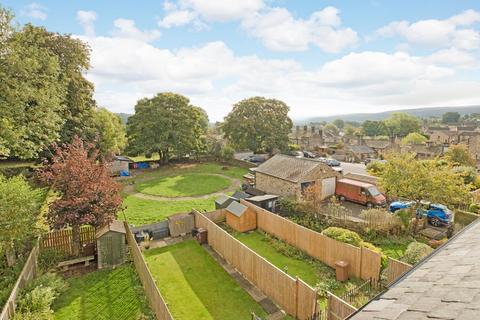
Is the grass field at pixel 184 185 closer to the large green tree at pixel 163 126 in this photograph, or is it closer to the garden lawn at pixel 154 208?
the garden lawn at pixel 154 208

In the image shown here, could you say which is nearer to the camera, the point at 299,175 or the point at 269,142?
the point at 299,175

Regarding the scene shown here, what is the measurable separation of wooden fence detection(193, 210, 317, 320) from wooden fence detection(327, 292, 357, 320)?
0.50m

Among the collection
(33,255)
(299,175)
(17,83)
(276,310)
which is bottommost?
(276,310)

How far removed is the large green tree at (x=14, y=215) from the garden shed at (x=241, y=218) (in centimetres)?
1058

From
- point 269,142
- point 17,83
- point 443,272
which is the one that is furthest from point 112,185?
point 269,142

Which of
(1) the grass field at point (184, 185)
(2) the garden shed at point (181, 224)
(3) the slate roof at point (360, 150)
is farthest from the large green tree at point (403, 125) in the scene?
(2) the garden shed at point (181, 224)

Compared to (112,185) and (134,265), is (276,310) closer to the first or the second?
(134,265)

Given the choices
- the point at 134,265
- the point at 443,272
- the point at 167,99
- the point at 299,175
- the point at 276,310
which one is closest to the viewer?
the point at 443,272

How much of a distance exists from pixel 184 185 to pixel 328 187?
14820 mm

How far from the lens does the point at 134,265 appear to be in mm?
13852

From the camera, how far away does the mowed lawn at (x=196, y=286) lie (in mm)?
10695

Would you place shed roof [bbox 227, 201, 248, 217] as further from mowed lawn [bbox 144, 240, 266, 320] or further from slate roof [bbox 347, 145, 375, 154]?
slate roof [bbox 347, 145, 375, 154]

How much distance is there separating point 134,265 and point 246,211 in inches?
288

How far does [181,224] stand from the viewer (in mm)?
17875
